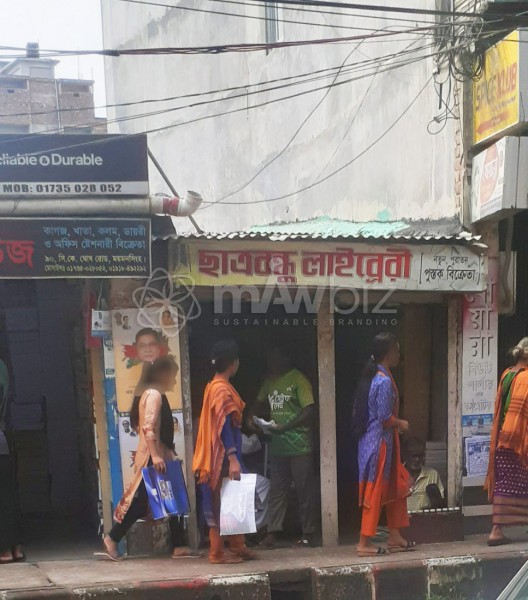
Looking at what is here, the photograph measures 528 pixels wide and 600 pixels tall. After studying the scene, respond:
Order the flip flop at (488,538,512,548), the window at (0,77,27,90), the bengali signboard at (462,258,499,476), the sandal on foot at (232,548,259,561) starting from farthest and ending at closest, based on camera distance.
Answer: the window at (0,77,27,90) → the bengali signboard at (462,258,499,476) → the flip flop at (488,538,512,548) → the sandal on foot at (232,548,259,561)

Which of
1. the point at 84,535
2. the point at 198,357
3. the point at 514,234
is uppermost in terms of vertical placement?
the point at 514,234

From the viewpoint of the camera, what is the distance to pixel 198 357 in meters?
7.20

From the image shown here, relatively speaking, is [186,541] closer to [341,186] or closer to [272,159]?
[341,186]

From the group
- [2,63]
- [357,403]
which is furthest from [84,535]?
[2,63]

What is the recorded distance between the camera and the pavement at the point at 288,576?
548 cm

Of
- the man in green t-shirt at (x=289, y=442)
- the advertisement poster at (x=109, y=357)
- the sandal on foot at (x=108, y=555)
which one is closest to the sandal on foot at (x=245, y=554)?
the man in green t-shirt at (x=289, y=442)

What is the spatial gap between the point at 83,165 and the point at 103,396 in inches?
73.4

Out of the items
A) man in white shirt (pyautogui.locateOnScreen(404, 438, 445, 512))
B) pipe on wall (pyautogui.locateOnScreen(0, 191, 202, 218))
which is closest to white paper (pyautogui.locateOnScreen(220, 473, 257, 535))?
man in white shirt (pyautogui.locateOnScreen(404, 438, 445, 512))

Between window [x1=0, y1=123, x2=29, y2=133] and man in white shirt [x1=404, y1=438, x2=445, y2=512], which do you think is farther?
window [x1=0, y1=123, x2=29, y2=133]

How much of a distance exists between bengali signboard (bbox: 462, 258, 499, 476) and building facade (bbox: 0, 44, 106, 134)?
27.0m

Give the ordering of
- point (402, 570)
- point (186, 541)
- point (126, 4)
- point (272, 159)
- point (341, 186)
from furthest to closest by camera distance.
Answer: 1. point (126, 4)
2. point (272, 159)
3. point (341, 186)
4. point (186, 541)
5. point (402, 570)

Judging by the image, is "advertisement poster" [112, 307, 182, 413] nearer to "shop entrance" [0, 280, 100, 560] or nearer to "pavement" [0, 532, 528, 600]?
"pavement" [0, 532, 528, 600]

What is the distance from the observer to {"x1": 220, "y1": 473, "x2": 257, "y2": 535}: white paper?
589cm

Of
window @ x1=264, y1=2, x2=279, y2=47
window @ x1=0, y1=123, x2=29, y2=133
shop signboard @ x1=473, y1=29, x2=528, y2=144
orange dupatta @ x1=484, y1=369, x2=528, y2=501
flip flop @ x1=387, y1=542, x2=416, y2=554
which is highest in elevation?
window @ x1=0, y1=123, x2=29, y2=133
